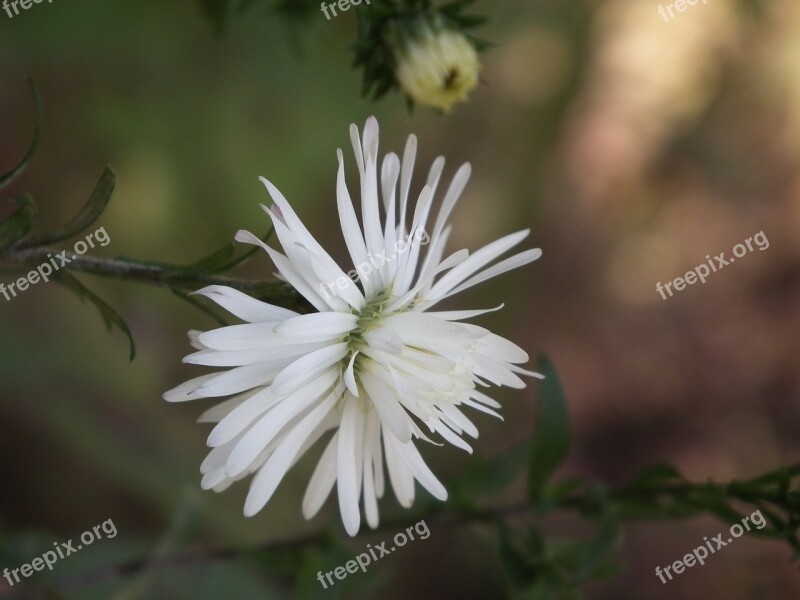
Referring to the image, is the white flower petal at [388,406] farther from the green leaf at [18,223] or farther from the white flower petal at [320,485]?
the green leaf at [18,223]

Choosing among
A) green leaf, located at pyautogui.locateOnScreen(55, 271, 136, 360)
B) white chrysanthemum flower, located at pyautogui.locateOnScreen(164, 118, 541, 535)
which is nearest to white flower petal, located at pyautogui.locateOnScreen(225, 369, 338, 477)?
white chrysanthemum flower, located at pyautogui.locateOnScreen(164, 118, 541, 535)

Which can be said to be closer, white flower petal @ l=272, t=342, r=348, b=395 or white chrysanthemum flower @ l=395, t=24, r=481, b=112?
white flower petal @ l=272, t=342, r=348, b=395

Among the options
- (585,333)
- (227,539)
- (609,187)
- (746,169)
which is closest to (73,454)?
(227,539)

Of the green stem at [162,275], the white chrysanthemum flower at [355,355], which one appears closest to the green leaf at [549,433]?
the white chrysanthemum flower at [355,355]

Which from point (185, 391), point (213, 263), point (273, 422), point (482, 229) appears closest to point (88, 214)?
point (213, 263)

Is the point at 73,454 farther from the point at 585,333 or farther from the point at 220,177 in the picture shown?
the point at 585,333

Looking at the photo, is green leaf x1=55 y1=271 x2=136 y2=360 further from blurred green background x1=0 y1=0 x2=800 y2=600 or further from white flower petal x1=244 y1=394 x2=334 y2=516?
blurred green background x1=0 y1=0 x2=800 y2=600
